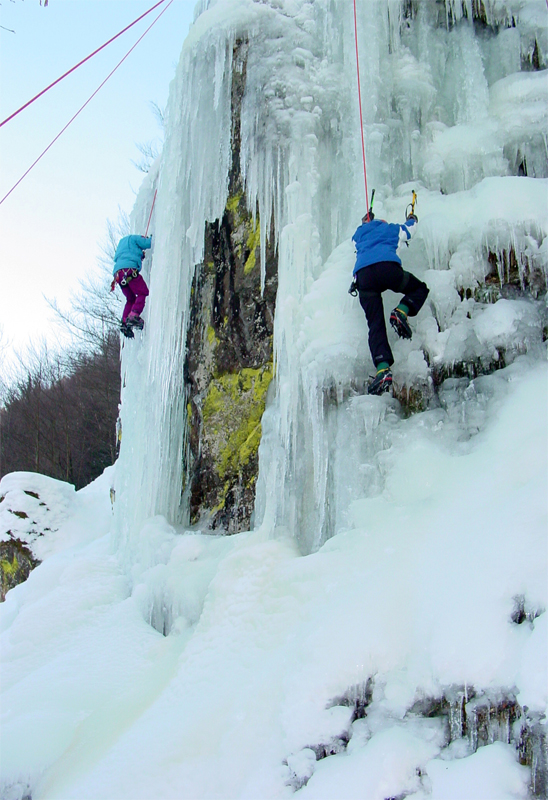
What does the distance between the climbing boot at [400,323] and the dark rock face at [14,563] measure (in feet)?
14.9

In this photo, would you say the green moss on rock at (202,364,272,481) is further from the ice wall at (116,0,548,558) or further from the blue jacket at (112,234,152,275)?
the blue jacket at (112,234,152,275)

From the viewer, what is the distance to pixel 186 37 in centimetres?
415

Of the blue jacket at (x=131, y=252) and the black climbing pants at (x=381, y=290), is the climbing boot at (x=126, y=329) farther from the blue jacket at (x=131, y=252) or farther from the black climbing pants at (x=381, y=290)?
the black climbing pants at (x=381, y=290)

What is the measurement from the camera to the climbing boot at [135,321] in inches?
167

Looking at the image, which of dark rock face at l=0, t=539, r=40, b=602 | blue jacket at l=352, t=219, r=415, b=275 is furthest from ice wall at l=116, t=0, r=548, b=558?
dark rock face at l=0, t=539, r=40, b=602

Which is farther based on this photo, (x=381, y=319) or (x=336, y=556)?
(x=381, y=319)

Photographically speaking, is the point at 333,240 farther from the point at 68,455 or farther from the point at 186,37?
the point at 68,455

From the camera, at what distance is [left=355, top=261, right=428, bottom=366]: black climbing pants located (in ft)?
9.39

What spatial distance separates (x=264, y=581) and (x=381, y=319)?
1.45m

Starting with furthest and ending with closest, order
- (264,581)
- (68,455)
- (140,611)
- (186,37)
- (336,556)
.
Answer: (68,455) < (186,37) < (140,611) < (264,581) < (336,556)

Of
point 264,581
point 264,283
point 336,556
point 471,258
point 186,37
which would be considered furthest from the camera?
point 186,37

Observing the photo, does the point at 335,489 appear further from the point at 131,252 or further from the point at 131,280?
the point at 131,252

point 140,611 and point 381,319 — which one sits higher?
point 381,319

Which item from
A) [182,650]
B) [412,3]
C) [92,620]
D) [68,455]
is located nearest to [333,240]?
[412,3]
